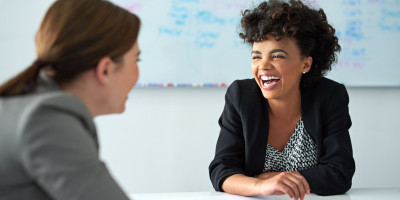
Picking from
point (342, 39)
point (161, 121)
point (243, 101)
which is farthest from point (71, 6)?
point (342, 39)

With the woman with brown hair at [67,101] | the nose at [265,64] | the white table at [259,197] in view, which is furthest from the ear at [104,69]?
the nose at [265,64]

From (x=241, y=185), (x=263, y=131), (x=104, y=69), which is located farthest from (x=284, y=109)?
(x=104, y=69)

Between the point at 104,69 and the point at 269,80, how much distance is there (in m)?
0.90

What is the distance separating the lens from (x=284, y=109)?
62.5 inches

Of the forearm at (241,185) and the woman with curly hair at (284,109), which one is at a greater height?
the woman with curly hair at (284,109)

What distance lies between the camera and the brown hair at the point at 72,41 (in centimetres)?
68

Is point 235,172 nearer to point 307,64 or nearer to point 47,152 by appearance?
point 307,64

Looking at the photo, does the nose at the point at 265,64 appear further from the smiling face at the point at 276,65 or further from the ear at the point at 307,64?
the ear at the point at 307,64

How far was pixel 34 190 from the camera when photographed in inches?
24.4

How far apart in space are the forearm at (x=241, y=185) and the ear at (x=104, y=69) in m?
0.68

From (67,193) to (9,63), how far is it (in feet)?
7.09

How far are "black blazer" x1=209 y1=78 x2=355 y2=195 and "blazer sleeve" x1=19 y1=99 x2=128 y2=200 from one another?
0.82m

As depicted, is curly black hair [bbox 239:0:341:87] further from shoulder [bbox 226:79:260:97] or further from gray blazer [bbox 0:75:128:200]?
gray blazer [bbox 0:75:128:200]

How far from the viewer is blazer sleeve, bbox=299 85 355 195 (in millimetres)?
1324
